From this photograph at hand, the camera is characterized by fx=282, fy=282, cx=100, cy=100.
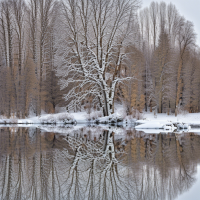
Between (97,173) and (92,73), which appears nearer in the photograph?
(97,173)

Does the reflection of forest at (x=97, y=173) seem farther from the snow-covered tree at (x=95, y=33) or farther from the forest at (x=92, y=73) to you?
the forest at (x=92, y=73)

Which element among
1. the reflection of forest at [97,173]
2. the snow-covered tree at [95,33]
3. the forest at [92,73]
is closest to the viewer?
the reflection of forest at [97,173]

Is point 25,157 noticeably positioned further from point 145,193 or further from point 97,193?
point 145,193

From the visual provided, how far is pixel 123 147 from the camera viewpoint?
1121cm

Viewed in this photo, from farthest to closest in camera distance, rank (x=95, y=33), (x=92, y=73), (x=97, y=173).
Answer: (x=92, y=73) < (x=95, y=33) < (x=97, y=173)

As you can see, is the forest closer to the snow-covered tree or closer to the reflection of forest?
the snow-covered tree

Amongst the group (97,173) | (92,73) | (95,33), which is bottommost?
(97,173)

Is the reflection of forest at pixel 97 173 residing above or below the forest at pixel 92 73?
below

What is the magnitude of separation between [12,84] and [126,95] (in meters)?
14.0

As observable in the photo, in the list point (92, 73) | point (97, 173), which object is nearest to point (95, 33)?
point (92, 73)

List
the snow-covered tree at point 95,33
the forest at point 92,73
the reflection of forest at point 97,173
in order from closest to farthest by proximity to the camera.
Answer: the reflection of forest at point 97,173, the snow-covered tree at point 95,33, the forest at point 92,73

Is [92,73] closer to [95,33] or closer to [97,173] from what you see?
[95,33]

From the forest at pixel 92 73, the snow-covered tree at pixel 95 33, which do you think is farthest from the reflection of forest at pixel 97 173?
the forest at pixel 92 73

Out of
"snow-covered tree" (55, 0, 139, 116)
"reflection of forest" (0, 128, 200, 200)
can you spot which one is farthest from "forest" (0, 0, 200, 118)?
"reflection of forest" (0, 128, 200, 200)
